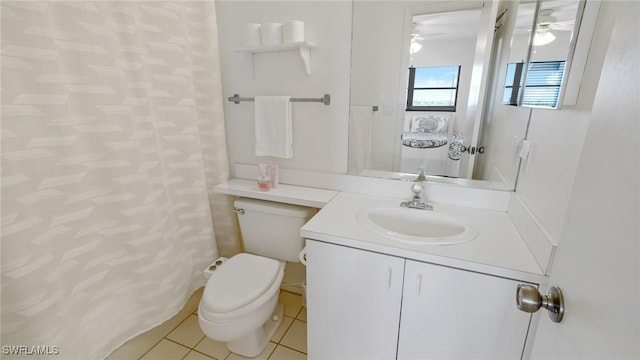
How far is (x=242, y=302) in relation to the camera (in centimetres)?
126

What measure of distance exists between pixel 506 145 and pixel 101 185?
5.64 ft

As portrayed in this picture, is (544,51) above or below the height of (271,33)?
below

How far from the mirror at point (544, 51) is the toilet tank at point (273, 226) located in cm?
107

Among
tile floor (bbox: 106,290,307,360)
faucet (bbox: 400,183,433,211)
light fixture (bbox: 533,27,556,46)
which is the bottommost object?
tile floor (bbox: 106,290,307,360)

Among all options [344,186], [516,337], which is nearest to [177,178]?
[344,186]

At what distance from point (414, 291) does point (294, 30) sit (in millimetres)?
1269

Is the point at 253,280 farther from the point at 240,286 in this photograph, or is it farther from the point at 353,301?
the point at 353,301

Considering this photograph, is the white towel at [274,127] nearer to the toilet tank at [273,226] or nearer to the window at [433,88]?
the toilet tank at [273,226]

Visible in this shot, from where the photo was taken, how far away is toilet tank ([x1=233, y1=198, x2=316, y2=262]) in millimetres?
1534

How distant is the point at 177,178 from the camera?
4.84 feet

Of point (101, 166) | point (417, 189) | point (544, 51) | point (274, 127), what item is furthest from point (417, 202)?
point (101, 166)

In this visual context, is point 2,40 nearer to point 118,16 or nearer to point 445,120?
point 118,16

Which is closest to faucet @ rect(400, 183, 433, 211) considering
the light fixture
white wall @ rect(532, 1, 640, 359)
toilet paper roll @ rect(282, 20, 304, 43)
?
the light fixture

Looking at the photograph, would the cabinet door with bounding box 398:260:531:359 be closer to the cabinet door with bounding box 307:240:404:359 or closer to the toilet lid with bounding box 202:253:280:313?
the cabinet door with bounding box 307:240:404:359
